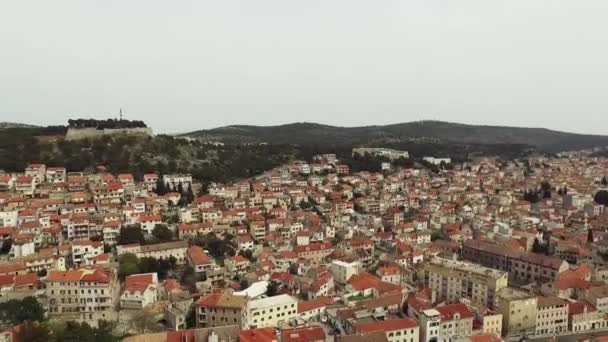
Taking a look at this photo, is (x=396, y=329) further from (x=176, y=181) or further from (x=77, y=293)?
(x=176, y=181)

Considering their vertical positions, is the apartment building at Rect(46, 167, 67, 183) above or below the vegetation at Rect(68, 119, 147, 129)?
below

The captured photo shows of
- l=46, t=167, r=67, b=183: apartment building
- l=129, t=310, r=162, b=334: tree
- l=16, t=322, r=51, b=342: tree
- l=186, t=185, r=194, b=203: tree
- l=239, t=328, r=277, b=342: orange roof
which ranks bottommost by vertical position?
l=129, t=310, r=162, b=334: tree

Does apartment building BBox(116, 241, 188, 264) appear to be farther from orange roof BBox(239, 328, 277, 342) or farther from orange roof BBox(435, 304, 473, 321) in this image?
orange roof BBox(435, 304, 473, 321)

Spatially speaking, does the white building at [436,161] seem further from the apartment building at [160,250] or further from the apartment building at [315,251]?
the apartment building at [160,250]

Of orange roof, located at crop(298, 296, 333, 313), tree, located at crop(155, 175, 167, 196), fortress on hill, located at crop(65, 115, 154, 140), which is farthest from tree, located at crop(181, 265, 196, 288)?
fortress on hill, located at crop(65, 115, 154, 140)

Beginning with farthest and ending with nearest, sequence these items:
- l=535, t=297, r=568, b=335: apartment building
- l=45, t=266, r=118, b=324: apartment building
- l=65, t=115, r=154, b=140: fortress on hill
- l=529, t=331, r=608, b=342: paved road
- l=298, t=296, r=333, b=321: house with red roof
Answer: l=65, t=115, r=154, b=140: fortress on hill, l=535, t=297, r=568, b=335: apartment building, l=298, t=296, r=333, b=321: house with red roof, l=45, t=266, r=118, b=324: apartment building, l=529, t=331, r=608, b=342: paved road
